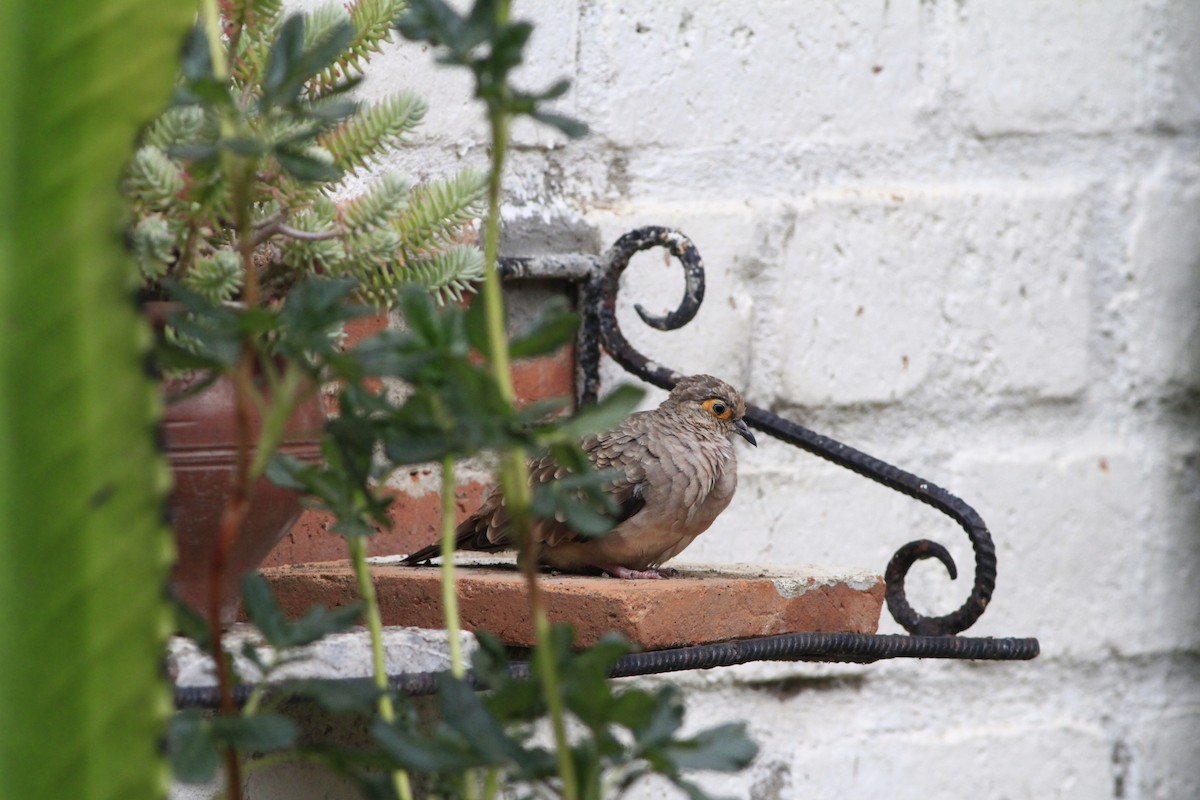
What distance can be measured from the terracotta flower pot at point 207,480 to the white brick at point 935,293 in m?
0.62

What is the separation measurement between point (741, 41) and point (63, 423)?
38.7 inches

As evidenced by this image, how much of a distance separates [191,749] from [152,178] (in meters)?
0.32

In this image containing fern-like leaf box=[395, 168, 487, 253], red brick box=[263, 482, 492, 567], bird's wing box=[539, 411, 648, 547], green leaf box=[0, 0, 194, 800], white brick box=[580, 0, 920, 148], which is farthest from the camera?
white brick box=[580, 0, 920, 148]

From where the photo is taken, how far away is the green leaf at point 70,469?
0.31 m

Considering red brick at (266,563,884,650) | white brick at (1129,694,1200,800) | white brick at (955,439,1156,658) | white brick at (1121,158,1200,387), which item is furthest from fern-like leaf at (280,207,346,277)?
white brick at (1129,694,1200,800)

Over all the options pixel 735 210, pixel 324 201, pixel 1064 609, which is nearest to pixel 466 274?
pixel 324 201

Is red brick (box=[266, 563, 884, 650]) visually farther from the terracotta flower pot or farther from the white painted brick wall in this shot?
the white painted brick wall

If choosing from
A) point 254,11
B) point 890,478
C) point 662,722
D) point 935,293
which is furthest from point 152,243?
point 935,293

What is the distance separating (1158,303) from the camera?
138 centimetres

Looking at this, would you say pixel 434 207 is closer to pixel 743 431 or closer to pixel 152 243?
pixel 152 243

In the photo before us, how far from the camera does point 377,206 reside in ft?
2.25

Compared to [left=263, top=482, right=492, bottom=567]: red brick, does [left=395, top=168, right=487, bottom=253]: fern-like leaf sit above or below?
above

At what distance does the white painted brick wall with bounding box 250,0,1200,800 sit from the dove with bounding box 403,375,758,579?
0.22 metres

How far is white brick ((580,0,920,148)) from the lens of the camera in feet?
3.79
